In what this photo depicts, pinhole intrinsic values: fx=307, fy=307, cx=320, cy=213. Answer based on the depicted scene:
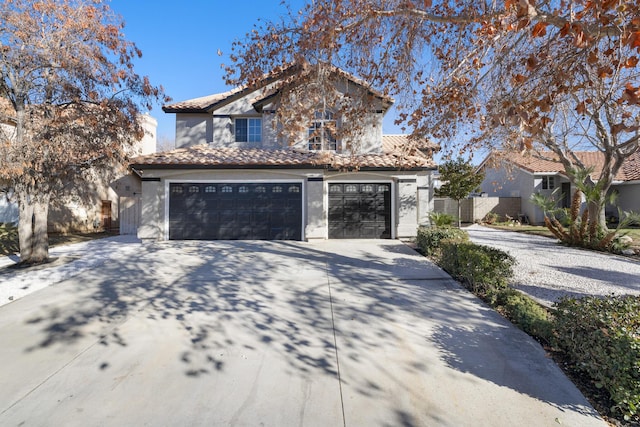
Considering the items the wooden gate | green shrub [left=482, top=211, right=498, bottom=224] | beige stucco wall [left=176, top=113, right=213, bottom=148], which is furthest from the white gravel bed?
the wooden gate

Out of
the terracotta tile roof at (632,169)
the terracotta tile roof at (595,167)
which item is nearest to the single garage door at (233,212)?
the terracotta tile roof at (595,167)

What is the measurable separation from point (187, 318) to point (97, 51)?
26.1 feet

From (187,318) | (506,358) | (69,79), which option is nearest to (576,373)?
(506,358)

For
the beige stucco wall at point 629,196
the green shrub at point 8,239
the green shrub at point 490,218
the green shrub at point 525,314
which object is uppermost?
the beige stucco wall at point 629,196

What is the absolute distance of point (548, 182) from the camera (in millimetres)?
22156

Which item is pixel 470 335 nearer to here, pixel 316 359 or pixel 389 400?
pixel 389 400

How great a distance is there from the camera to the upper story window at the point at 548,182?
72.4ft

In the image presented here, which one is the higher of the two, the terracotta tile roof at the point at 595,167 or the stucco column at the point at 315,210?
the terracotta tile roof at the point at 595,167

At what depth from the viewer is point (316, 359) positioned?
12.1ft

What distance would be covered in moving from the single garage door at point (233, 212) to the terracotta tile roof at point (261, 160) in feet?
3.28

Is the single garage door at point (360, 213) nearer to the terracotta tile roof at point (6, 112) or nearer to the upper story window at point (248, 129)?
the upper story window at point (248, 129)

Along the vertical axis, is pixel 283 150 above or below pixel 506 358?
above

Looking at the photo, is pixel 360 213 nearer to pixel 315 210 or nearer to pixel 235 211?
pixel 315 210

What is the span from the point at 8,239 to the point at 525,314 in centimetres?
1828
